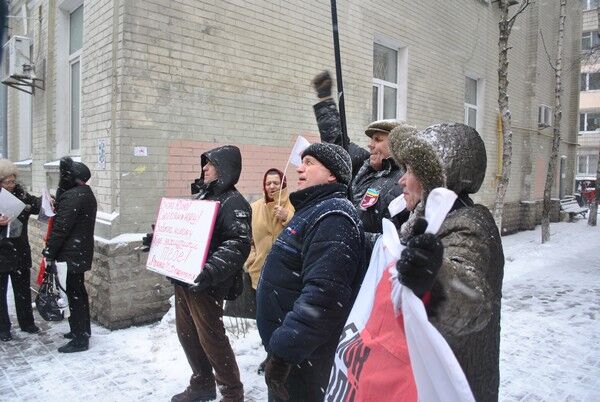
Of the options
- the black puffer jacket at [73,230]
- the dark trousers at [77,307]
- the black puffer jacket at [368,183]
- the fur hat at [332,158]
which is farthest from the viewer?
the dark trousers at [77,307]

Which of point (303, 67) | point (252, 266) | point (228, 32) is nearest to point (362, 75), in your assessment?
point (303, 67)

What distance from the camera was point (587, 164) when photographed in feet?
102

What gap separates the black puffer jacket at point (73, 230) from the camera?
429 centimetres

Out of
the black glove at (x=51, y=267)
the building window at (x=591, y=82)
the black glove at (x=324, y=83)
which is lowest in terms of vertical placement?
the black glove at (x=51, y=267)

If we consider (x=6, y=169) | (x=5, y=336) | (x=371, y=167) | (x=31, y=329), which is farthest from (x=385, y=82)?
(x=5, y=336)

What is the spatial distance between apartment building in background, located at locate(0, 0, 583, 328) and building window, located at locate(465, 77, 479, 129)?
0.72 m

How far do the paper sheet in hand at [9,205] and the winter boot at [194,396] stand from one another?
2.78 m

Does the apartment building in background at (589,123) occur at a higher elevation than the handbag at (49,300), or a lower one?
higher

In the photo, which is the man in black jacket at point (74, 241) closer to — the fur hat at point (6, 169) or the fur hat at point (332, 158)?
the fur hat at point (6, 169)

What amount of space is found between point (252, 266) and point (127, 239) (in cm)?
163

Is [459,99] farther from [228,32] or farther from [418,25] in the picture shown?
[228,32]

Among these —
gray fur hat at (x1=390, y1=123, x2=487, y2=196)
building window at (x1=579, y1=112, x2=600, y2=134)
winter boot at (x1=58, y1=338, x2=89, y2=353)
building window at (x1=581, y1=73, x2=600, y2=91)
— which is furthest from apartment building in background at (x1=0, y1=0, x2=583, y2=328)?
building window at (x1=579, y1=112, x2=600, y2=134)

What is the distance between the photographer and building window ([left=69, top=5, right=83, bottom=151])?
6609 millimetres

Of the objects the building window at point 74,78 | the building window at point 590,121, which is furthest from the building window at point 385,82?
the building window at point 590,121
